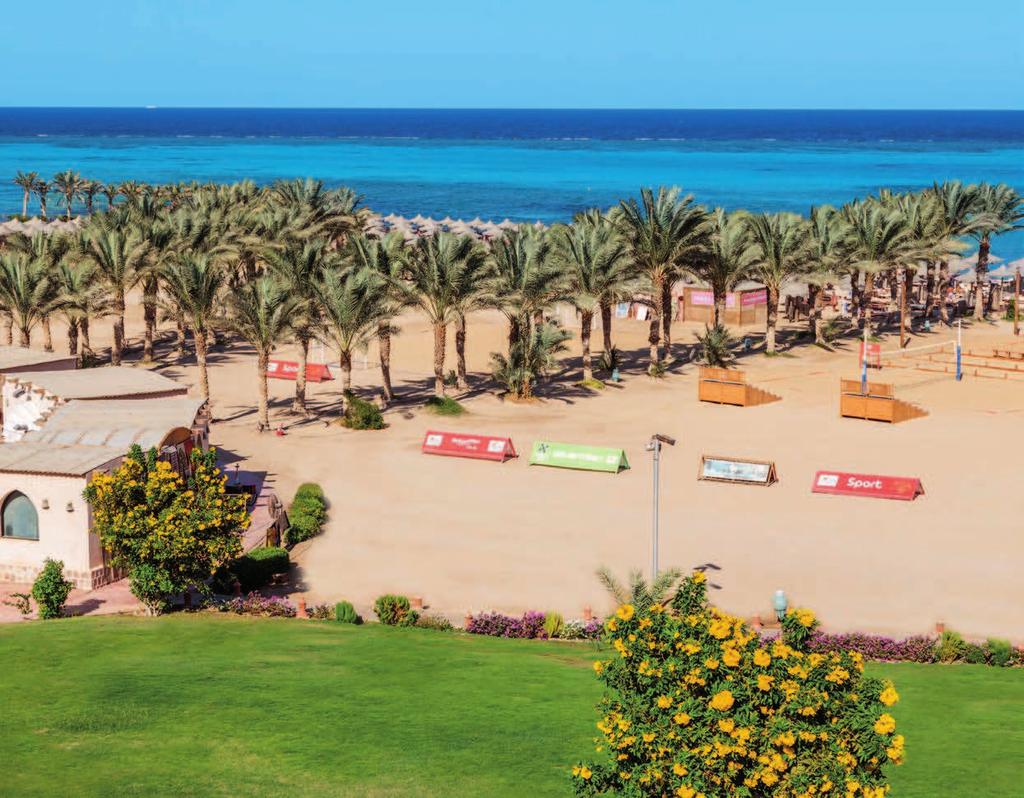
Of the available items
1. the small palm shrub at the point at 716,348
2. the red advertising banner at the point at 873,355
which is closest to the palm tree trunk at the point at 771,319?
the small palm shrub at the point at 716,348

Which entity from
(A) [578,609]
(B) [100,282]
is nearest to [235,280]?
(B) [100,282]

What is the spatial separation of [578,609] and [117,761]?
12732mm

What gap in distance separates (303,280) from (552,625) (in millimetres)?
25468

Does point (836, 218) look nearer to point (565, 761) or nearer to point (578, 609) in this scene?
point (578, 609)

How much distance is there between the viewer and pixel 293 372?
55406mm

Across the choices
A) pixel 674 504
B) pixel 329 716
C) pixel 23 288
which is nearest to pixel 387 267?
pixel 23 288

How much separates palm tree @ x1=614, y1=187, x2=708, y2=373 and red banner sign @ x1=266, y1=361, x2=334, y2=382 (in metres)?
13.9

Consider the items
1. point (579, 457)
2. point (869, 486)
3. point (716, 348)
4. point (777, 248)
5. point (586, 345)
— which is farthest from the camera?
point (777, 248)

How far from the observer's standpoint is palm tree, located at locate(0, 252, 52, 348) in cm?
5188

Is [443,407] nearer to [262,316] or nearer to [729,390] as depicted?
[262,316]

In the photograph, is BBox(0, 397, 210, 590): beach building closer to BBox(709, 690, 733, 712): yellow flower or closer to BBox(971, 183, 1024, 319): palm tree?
BBox(709, 690, 733, 712): yellow flower

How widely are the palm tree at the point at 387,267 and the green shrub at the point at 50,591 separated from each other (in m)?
22.8

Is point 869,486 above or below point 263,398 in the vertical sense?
below

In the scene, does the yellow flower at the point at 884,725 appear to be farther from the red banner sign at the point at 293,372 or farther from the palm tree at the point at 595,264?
the red banner sign at the point at 293,372
